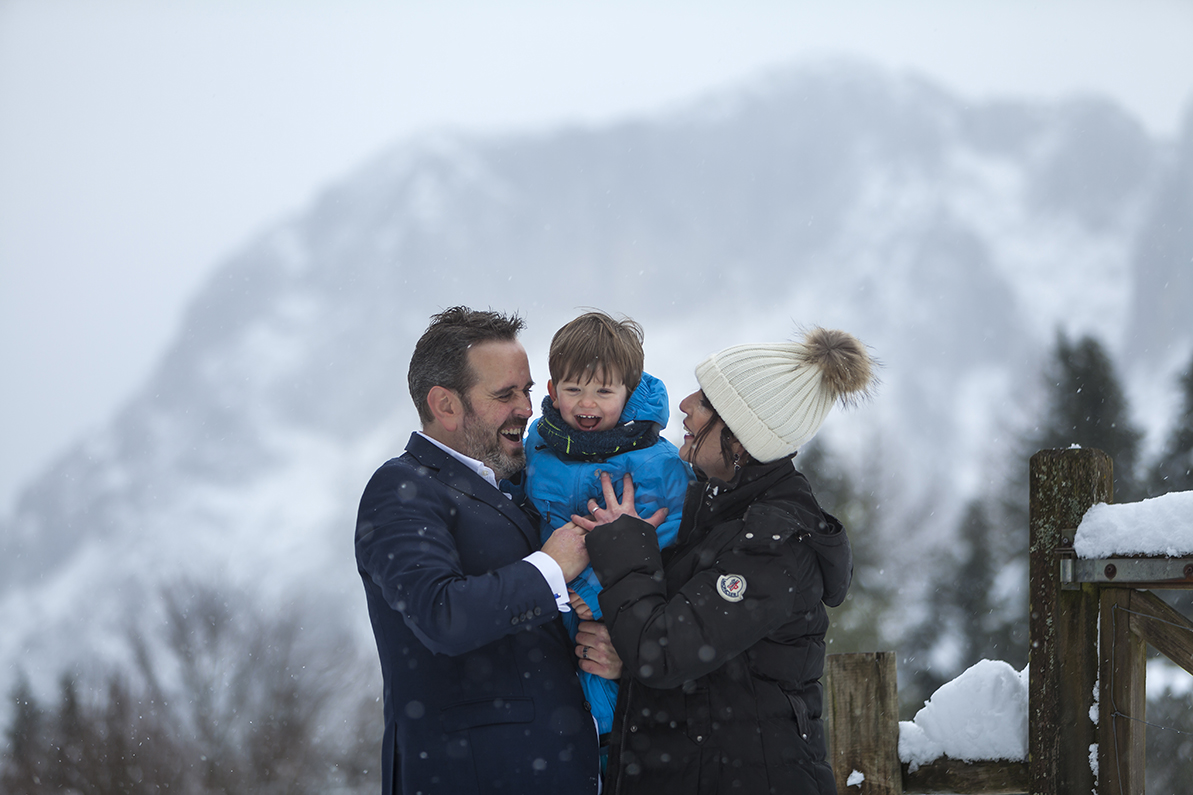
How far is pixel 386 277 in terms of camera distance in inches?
7372

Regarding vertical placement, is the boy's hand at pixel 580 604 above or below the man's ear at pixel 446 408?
below

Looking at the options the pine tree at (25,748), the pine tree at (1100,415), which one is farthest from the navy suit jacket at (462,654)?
the pine tree at (25,748)

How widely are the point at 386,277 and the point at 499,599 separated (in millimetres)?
191091

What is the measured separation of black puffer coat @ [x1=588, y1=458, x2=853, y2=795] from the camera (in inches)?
98.3

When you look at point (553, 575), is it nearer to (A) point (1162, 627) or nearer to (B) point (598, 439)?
(B) point (598, 439)

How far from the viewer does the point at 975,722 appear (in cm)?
357

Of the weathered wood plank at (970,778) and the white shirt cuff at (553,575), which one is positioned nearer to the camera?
the white shirt cuff at (553,575)

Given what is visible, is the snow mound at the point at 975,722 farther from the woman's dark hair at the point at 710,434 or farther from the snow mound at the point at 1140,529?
the woman's dark hair at the point at 710,434

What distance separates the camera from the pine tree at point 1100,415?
20609 millimetres

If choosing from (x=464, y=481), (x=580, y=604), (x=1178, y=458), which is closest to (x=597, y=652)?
(x=580, y=604)

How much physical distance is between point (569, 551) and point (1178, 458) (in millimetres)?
21886

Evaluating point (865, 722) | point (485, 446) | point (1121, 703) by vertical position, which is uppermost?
point (485, 446)

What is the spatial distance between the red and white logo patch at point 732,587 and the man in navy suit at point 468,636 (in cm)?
42

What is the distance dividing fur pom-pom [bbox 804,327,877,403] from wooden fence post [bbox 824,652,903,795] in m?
1.29
